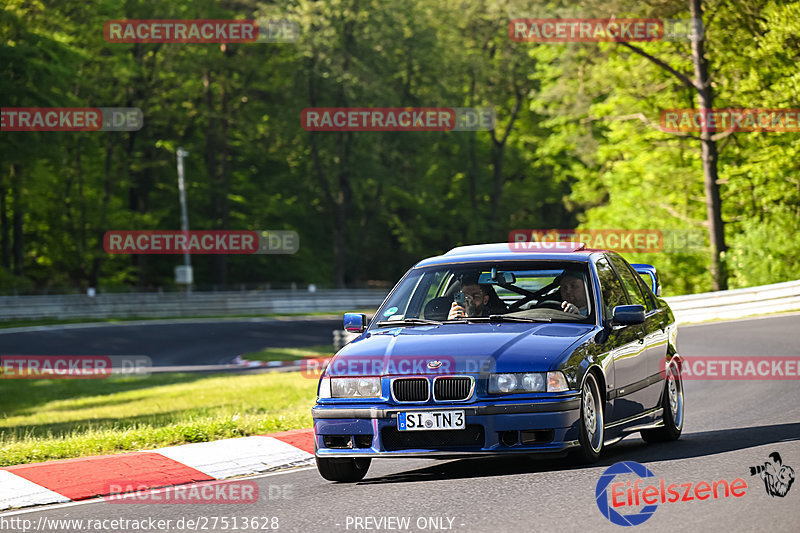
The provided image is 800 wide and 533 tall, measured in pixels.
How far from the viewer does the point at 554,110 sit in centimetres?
4897

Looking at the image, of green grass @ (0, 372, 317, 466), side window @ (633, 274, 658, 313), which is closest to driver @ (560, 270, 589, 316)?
side window @ (633, 274, 658, 313)

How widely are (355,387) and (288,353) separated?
27708mm

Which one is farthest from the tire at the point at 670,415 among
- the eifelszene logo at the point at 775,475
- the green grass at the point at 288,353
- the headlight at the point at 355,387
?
the green grass at the point at 288,353

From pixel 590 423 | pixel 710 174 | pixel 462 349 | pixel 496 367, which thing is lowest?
pixel 590 423

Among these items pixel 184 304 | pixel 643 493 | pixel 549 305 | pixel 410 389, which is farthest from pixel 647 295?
pixel 184 304

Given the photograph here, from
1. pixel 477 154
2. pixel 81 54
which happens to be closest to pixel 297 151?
pixel 477 154

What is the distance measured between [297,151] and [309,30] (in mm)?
9667

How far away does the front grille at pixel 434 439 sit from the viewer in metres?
7.76

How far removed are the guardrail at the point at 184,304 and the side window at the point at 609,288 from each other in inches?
1655

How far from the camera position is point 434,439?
784cm

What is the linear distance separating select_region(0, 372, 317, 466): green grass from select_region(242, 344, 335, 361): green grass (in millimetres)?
4449

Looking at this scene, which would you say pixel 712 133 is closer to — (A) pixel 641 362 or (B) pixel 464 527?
(A) pixel 641 362

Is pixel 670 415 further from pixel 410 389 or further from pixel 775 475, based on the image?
pixel 410 389

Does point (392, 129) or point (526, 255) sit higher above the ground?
point (392, 129)
